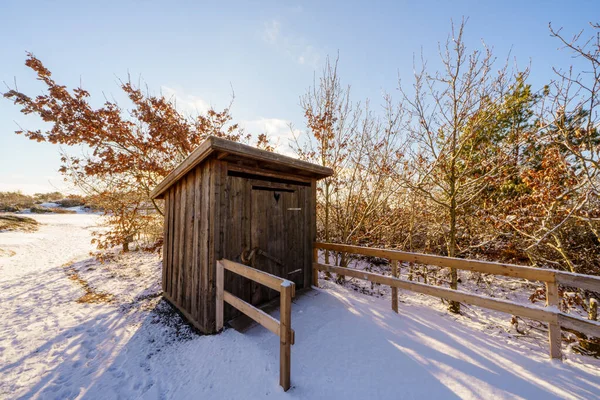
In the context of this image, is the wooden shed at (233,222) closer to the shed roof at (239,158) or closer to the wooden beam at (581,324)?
the shed roof at (239,158)

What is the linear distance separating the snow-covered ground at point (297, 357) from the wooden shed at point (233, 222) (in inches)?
22.3

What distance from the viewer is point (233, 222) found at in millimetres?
3613

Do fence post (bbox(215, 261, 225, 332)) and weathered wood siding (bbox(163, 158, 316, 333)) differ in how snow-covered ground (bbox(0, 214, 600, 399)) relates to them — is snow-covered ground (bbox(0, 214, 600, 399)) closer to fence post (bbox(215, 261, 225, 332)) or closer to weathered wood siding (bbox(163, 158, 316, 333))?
fence post (bbox(215, 261, 225, 332))

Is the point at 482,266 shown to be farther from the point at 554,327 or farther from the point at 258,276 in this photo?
the point at 258,276

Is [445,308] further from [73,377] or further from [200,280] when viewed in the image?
[73,377]

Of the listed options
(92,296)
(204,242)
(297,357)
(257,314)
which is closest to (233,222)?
(204,242)

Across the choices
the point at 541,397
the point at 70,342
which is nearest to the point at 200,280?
the point at 70,342

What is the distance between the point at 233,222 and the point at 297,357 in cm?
204

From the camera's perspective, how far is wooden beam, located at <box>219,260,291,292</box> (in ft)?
8.07

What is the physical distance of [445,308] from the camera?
16.9 ft

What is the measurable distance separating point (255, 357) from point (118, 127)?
6961 mm

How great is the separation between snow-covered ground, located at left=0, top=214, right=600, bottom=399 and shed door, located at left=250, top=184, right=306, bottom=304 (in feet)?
2.04

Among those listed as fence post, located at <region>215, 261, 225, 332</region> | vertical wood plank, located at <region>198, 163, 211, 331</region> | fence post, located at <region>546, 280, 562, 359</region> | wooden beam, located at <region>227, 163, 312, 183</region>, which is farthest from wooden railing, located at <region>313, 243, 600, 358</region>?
vertical wood plank, located at <region>198, 163, 211, 331</region>

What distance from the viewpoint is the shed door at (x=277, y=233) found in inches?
156
